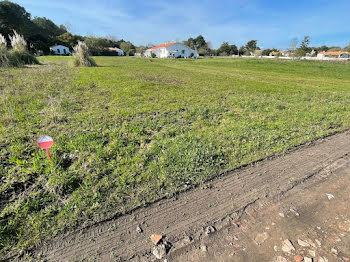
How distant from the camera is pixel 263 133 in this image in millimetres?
3896

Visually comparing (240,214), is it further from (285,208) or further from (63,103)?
(63,103)

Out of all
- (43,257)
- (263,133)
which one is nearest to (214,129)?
(263,133)

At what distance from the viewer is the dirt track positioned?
1689 mm

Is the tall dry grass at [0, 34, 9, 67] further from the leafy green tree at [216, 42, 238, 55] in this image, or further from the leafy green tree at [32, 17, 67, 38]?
the leafy green tree at [216, 42, 238, 55]

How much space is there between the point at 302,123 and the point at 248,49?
73494 millimetres

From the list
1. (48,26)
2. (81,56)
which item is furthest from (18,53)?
(48,26)

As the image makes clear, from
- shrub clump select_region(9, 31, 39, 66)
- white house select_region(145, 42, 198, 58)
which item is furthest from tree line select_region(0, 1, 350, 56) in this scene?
white house select_region(145, 42, 198, 58)

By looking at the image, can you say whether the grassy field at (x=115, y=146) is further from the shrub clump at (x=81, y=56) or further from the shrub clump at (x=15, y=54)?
the shrub clump at (x=81, y=56)

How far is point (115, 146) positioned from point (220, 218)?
6.61 feet

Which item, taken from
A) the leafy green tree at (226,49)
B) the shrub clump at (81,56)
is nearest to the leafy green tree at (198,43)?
the leafy green tree at (226,49)

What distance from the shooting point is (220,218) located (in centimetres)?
202

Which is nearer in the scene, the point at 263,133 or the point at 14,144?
the point at 14,144

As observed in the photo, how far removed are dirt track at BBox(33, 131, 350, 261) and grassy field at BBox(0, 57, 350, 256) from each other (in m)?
0.17

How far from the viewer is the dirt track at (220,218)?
169 cm
